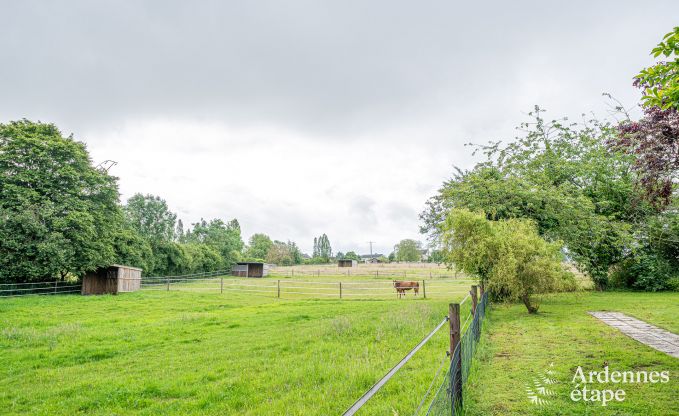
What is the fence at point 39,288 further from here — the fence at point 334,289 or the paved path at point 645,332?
the paved path at point 645,332

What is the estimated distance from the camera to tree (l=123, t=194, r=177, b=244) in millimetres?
54625

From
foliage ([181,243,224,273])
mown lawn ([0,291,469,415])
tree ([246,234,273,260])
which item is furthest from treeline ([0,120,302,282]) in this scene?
tree ([246,234,273,260])

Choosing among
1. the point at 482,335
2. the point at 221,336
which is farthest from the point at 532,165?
the point at 221,336

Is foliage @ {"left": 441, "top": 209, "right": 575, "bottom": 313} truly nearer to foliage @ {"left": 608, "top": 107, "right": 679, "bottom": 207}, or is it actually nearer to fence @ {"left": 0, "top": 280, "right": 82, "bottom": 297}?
foliage @ {"left": 608, "top": 107, "right": 679, "bottom": 207}

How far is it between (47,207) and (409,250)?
90.2 meters

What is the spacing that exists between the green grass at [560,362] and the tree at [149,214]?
53.8m

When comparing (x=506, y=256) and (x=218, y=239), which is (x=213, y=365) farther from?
(x=218, y=239)

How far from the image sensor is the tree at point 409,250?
339 ft

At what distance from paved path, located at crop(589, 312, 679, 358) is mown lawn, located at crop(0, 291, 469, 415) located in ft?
14.2

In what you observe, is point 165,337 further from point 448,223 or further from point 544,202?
point 544,202

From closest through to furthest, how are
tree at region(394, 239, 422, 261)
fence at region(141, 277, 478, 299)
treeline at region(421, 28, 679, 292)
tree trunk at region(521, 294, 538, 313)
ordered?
tree trunk at region(521, 294, 538, 313) < treeline at region(421, 28, 679, 292) < fence at region(141, 277, 478, 299) < tree at region(394, 239, 422, 261)

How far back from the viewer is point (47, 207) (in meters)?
24.8

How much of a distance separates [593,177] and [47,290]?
1420 inches

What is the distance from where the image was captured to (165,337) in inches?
440
